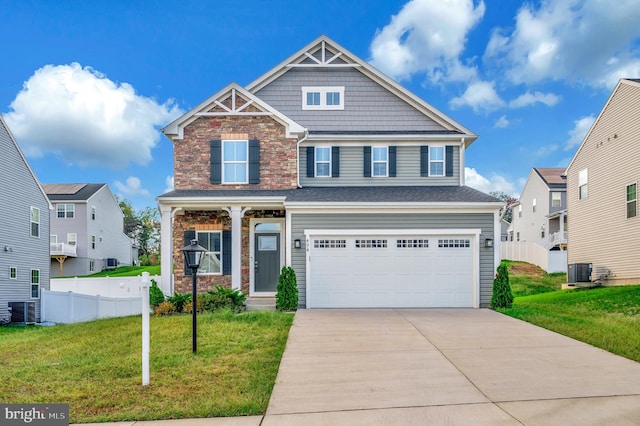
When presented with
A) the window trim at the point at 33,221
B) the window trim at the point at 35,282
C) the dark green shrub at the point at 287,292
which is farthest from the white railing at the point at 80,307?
the dark green shrub at the point at 287,292

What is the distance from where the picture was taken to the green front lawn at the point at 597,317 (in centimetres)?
768

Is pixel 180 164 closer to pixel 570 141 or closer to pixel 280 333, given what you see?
pixel 280 333

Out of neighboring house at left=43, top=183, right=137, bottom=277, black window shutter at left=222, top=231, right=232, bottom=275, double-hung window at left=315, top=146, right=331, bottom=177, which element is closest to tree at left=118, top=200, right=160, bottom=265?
neighboring house at left=43, top=183, right=137, bottom=277

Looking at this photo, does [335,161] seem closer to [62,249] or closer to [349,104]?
[349,104]

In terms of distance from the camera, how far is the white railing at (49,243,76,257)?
28.7 m

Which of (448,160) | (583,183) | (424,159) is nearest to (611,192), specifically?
(583,183)

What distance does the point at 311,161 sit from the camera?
14.7m

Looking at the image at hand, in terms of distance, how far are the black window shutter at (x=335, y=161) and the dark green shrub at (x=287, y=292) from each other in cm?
457

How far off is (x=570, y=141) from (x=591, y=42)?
409 inches

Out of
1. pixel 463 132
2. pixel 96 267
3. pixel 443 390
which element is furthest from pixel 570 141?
pixel 96 267

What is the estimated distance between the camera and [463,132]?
14828mm

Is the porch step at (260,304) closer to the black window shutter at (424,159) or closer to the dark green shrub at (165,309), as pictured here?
the dark green shrub at (165,309)

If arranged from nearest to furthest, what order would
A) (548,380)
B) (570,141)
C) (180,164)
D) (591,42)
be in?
(548,380) < (180,164) < (591,42) < (570,141)

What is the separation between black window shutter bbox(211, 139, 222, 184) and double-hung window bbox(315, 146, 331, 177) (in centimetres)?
335
